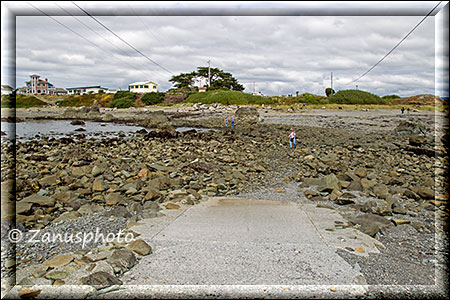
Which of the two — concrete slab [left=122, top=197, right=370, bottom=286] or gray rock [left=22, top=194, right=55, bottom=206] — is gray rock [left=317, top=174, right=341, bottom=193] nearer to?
concrete slab [left=122, top=197, right=370, bottom=286]

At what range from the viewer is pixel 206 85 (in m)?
60.0

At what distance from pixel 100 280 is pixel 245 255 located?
1.87m

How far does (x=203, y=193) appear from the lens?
8602mm

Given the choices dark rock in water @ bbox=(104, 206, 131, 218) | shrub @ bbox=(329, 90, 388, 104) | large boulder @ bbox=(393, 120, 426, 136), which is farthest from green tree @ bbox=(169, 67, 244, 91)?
dark rock in water @ bbox=(104, 206, 131, 218)

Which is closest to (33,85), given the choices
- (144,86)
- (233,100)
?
(233,100)

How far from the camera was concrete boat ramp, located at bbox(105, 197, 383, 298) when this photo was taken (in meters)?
3.77

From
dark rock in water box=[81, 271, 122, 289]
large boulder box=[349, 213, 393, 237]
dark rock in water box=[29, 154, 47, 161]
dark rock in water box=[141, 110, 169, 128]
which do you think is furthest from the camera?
dark rock in water box=[141, 110, 169, 128]

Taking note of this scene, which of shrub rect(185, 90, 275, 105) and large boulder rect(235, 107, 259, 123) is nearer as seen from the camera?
large boulder rect(235, 107, 259, 123)

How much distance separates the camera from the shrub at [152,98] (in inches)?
2127

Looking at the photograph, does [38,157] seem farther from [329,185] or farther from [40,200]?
[329,185]

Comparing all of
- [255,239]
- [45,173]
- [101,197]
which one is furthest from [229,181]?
[45,173]

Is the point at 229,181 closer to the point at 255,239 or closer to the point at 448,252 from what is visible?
the point at 255,239

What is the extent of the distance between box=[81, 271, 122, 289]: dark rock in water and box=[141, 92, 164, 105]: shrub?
168 feet

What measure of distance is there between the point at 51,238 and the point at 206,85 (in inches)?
2203
